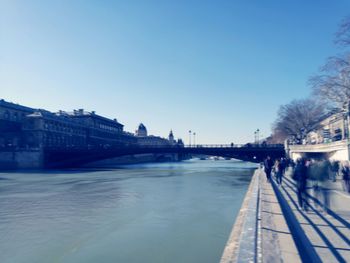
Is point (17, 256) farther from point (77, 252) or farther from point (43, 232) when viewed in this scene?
point (43, 232)

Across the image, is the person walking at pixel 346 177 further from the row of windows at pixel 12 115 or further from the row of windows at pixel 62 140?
the row of windows at pixel 12 115

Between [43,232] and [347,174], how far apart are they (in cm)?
1302

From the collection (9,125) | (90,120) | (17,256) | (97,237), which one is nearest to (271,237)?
(97,237)

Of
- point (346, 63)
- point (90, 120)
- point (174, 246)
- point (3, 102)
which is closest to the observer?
point (174, 246)

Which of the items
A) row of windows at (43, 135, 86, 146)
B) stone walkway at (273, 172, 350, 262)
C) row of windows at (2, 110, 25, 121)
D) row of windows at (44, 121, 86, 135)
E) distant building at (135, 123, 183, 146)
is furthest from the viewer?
distant building at (135, 123, 183, 146)

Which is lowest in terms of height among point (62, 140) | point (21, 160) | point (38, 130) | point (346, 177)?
point (21, 160)

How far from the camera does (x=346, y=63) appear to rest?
24.5 metres

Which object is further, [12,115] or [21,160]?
Result: [12,115]

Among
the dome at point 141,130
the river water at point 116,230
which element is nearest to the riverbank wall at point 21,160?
the river water at point 116,230

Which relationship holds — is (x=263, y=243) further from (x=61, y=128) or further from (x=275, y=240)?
(x=61, y=128)

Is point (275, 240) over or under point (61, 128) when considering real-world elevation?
under

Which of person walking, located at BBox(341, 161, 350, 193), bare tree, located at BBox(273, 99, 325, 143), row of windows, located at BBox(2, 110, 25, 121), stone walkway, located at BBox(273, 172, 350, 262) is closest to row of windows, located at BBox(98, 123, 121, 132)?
row of windows, located at BBox(2, 110, 25, 121)

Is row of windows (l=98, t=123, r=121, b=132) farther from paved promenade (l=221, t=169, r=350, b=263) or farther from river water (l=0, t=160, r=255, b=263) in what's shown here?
paved promenade (l=221, t=169, r=350, b=263)

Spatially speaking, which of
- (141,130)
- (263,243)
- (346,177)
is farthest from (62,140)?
(141,130)
